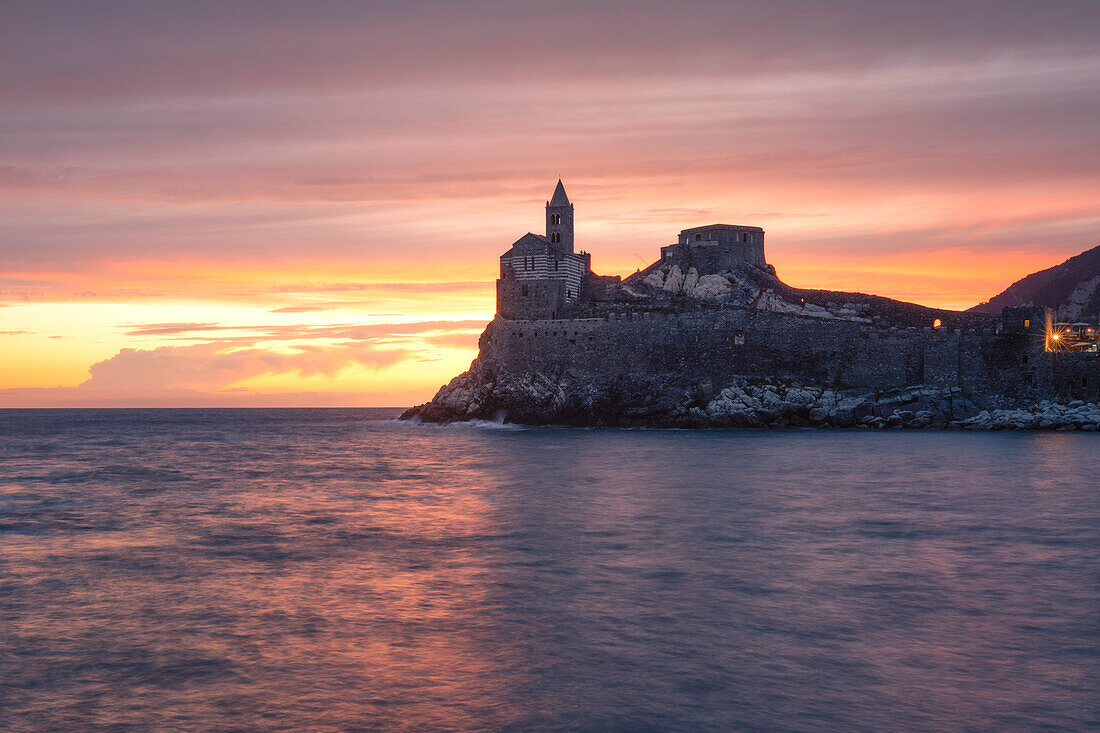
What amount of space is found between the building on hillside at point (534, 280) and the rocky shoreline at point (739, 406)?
652cm

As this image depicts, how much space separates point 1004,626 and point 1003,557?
7.38 m

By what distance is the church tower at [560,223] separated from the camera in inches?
3497

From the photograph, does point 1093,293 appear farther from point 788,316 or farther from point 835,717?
point 835,717

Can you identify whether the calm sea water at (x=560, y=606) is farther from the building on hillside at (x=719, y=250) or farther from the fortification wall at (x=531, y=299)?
the building on hillside at (x=719, y=250)

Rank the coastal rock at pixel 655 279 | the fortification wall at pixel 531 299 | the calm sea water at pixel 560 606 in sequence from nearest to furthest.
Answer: the calm sea water at pixel 560 606 < the fortification wall at pixel 531 299 < the coastal rock at pixel 655 279

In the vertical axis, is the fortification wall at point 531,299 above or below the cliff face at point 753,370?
above

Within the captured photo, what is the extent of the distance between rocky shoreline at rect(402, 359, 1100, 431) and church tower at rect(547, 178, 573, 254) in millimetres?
16319

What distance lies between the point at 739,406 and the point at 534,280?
80.8ft

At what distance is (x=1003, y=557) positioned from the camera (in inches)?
820

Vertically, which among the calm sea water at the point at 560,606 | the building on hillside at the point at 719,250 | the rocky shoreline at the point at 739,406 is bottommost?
the calm sea water at the point at 560,606

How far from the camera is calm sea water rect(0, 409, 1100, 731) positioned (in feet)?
34.9

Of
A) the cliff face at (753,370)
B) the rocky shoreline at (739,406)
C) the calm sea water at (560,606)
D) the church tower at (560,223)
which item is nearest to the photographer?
the calm sea water at (560,606)

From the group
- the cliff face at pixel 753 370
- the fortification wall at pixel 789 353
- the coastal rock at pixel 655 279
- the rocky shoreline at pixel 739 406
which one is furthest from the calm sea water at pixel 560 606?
the coastal rock at pixel 655 279

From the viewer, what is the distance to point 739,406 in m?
71.6
